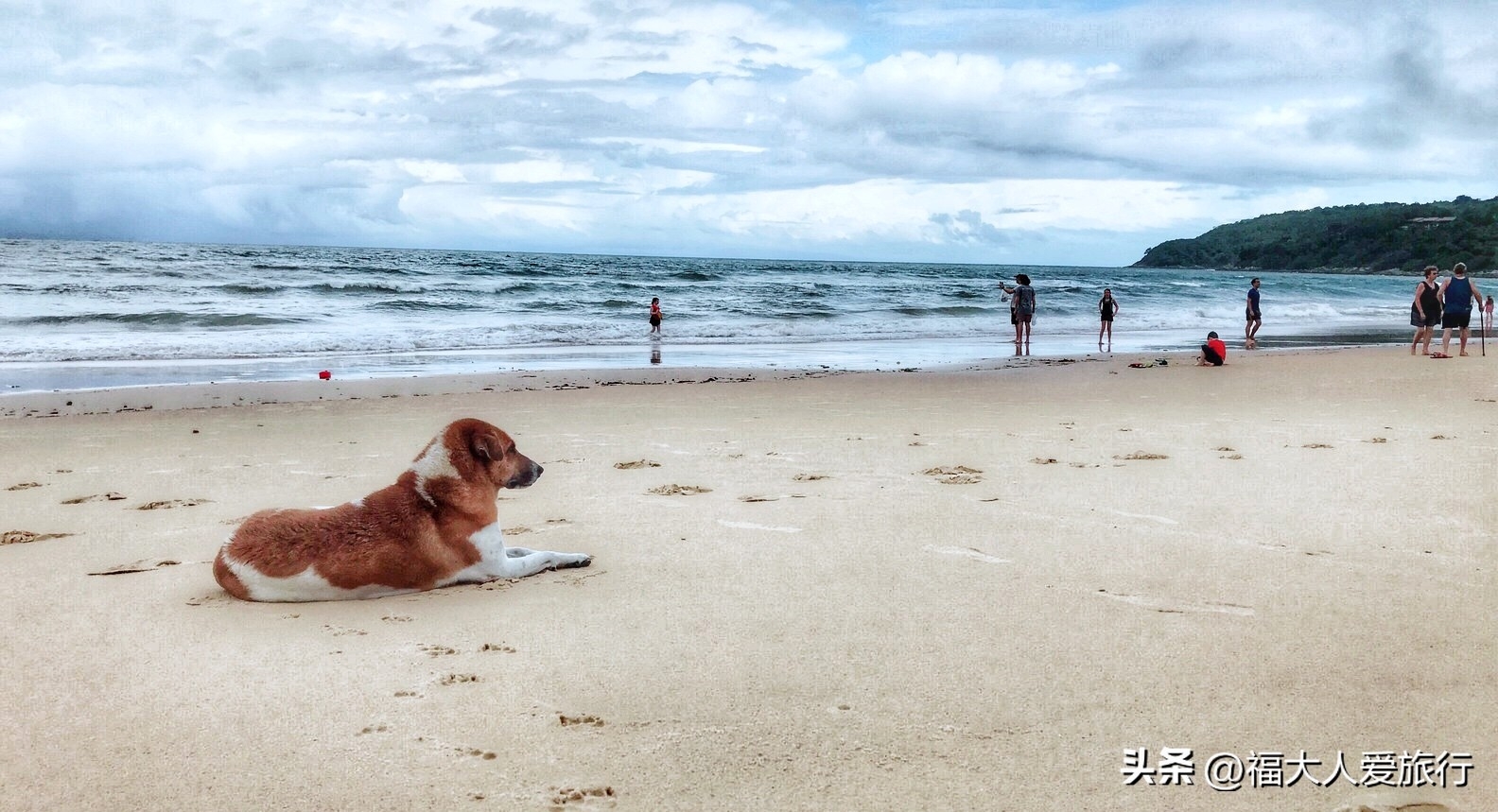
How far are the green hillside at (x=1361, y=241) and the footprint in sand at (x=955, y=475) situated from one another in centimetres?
11790

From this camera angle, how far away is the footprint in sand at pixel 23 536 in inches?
217

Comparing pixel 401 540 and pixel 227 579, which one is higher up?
pixel 401 540

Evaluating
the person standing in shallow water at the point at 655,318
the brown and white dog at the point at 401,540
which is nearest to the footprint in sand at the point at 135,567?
the brown and white dog at the point at 401,540

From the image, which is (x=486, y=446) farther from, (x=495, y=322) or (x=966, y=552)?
(x=495, y=322)

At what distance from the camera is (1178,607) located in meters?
4.05

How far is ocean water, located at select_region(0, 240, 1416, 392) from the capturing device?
697 inches

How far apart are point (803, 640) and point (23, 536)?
4.45 metres

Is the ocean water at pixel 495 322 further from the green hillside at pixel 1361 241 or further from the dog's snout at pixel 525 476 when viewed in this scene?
the green hillside at pixel 1361 241

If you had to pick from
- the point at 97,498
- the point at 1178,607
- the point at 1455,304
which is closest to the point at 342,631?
the point at 1178,607

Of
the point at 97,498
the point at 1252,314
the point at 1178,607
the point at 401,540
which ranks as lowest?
the point at 97,498

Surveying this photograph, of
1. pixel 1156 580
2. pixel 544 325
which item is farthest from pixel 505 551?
pixel 544 325

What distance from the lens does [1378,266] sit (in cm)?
11688

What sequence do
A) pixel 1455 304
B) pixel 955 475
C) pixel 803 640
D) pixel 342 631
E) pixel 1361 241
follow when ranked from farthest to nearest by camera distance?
1. pixel 1361 241
2. pixel 1455 304
3. pixel 955 475
4. pixel 342 631
5. pixel 803 640

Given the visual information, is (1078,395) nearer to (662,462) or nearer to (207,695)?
(662,462)
